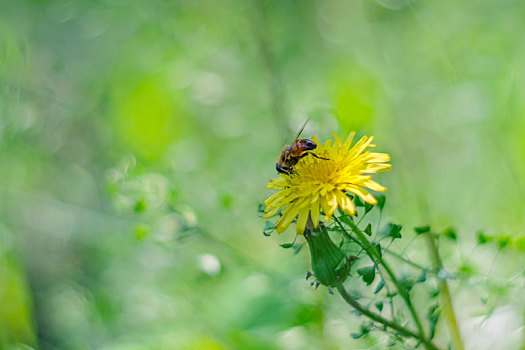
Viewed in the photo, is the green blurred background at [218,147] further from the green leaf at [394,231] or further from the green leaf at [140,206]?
the green leaf at [394,231]

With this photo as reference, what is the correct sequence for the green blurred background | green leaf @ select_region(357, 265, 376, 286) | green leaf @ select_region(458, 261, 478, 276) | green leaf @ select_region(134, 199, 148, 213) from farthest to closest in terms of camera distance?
the green blurred background
green leaf @ select_region(134, 199, 148, 213)
green leaf @ select_region(458, 261, 478, 276)
green leaf @ select_region(357, 265, 376, 286)

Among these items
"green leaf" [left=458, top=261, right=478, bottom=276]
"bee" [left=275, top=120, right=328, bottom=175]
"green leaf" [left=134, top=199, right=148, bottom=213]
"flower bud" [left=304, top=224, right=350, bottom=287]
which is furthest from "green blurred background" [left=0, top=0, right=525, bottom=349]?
"flower bud" [left=304, top=224, right=350, bottom=287]

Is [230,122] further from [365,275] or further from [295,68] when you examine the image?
[365,275]

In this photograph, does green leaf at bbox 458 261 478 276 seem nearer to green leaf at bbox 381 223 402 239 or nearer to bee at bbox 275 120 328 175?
green leaf at bbox 381 223 402 239

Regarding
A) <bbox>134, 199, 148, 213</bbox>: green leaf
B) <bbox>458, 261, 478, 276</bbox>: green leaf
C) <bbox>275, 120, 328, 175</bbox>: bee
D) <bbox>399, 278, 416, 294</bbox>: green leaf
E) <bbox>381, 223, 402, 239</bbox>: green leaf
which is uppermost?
<bbox>134, 199, 148, 213</bbox>: green leaf

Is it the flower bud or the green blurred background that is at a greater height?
the green blurred background

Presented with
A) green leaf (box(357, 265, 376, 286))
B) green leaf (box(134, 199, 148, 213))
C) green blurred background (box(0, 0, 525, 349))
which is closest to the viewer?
green leaf (box(357, 265, 376, 286))

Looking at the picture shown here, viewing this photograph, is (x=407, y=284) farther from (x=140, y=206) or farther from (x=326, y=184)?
(x=140, y=206)

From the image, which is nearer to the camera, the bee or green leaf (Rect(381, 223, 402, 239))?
green leaf (Rect(381, 223, 402, 239))
